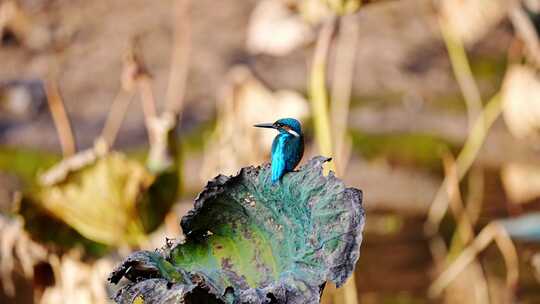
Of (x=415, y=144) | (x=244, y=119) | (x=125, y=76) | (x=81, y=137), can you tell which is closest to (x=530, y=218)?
(x=244, y=119)

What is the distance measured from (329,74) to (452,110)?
76 centimetres

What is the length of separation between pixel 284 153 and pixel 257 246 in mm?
90

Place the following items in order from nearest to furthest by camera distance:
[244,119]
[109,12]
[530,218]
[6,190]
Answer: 1. [244,119]
2. [530,218]
3. [6,190]
4. [109,12]

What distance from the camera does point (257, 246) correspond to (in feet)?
3.49

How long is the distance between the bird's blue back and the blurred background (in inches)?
56.9

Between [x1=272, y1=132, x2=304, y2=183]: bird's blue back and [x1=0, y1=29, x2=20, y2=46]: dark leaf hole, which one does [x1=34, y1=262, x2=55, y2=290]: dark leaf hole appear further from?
[x1=0, y1=29, x2=20, y2=46]: dark leaf hole

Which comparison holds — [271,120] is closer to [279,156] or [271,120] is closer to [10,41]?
[279,156]

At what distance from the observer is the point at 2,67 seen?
6410 mm

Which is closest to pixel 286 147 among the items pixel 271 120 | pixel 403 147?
pixel 271 120

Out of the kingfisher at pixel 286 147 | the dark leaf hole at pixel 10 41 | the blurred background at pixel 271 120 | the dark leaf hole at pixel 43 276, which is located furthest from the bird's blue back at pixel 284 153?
the dark leaf hole at pixel 10 41

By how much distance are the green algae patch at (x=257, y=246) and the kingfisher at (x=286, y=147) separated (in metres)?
0.01

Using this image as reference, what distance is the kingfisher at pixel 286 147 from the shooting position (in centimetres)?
105

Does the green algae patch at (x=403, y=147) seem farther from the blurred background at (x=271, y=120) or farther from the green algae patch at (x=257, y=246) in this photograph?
the green algae patch at (x=257, y=246)

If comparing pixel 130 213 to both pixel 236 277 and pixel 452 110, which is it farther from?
pixel 452 110
